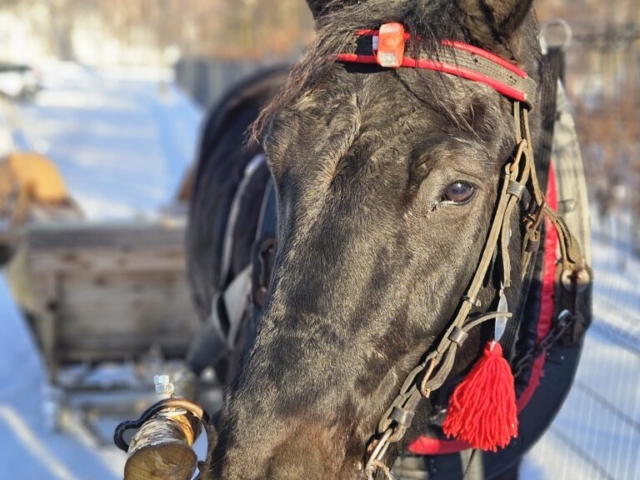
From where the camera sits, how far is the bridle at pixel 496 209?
1686 millimetres

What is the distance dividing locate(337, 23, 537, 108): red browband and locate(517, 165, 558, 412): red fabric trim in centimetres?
43

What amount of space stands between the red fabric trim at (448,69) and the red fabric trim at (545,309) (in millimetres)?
446

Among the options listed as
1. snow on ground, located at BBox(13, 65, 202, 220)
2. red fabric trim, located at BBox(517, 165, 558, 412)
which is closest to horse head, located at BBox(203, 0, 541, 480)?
red fabric trim, located at BBox(517, 165, 558, 412)

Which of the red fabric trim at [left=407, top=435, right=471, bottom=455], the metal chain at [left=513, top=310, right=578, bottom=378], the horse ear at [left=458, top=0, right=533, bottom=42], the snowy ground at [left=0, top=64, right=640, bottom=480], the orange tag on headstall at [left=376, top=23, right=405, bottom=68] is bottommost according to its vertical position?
the snowy ground at [left=0, top=64, right=640, bottom=480]

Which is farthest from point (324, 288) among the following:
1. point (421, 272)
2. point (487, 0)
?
point (487, 0)

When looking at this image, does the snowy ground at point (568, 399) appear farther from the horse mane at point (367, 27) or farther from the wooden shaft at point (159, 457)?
the wooden shaft at point (159, 457)

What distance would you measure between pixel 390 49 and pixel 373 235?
0.43m

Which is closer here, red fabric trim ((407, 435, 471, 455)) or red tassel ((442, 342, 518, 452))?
red tassel ((442, 342, 518, 452))

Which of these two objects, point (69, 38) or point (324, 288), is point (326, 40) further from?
point (69, 38)

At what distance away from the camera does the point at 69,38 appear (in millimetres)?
67125

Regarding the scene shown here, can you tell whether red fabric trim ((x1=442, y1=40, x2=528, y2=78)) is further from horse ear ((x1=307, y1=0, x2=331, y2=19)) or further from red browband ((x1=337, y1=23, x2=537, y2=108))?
horse ear ((x1=307, y1=0, x2=331, y2=19))

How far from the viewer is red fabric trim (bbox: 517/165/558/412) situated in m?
2.13

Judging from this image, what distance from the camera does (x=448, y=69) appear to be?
1.78 metres

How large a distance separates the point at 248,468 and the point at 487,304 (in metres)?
0.66
